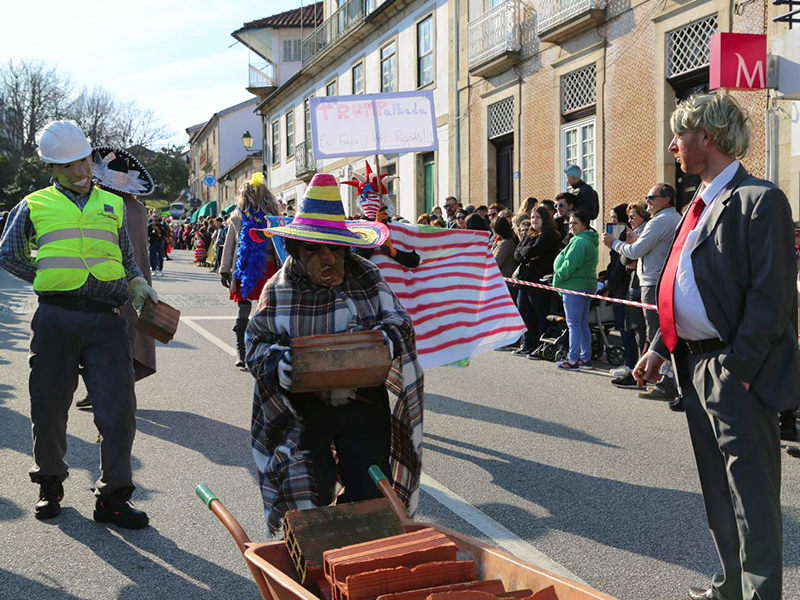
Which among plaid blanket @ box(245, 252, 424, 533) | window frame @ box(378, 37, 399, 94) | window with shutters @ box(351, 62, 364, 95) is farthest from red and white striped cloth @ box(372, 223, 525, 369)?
window with shutters @ box(351, 62, 364, 95)

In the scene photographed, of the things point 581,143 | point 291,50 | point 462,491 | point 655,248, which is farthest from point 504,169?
point 291,50

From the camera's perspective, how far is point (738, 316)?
11.3 ft

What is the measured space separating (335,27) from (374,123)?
25.0 meters

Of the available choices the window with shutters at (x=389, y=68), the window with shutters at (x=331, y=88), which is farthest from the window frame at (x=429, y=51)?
the window with shutters at (x=331, y=88)

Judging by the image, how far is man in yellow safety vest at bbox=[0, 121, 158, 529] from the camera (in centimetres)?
494

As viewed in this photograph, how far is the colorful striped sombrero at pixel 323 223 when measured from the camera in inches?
149

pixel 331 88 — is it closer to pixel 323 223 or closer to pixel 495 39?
pixel 495 39

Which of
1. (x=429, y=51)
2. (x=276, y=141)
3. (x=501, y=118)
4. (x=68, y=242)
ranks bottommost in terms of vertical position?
(x=68, y=242)

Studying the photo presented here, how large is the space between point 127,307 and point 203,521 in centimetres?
222

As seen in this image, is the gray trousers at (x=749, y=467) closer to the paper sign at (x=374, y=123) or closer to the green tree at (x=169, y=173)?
the paper sign at (x=374, y=123)

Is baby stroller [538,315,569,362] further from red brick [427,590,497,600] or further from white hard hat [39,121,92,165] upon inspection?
red brick [427,590,497,600]

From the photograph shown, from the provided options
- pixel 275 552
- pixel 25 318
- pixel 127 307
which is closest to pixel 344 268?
pixel 275 552

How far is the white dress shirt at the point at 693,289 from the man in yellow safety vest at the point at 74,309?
3029 mm

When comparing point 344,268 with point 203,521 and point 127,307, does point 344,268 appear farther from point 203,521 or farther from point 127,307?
point 127,307
